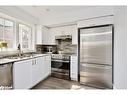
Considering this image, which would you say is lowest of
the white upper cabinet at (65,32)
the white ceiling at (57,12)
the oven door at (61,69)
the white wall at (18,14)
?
the oven door at (61,69)

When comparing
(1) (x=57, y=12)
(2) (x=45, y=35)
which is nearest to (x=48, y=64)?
(2) (x=45, y=35)

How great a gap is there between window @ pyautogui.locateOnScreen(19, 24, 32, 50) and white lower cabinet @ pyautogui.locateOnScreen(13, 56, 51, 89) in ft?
2.99

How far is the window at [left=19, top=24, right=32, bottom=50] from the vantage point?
3.58 metres

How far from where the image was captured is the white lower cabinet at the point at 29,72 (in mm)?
2128

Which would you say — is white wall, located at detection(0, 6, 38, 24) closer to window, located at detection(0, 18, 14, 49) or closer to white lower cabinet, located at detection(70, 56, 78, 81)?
window, located at detection(0, 18, 14, 49)

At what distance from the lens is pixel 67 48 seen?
14.3 ft

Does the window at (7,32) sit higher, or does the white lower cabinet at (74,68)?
the window at (7,32)

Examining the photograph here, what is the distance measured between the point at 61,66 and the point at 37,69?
1.01m

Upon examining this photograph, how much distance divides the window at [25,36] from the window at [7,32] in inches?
15.6

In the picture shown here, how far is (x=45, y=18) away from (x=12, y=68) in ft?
8.53

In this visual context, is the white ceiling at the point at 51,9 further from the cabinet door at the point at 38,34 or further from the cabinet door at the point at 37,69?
the cabinet door at the point at 37,69

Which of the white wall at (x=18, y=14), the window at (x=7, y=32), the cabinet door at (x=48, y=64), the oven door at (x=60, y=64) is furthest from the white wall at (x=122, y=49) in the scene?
the window at (x=7, y=32)

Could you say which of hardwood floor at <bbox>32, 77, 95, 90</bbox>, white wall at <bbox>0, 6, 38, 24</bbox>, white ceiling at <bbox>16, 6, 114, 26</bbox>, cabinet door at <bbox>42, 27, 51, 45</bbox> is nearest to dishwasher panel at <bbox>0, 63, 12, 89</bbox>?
hardwood floor at <bbox>32, 77, 95, 90</bbox>
